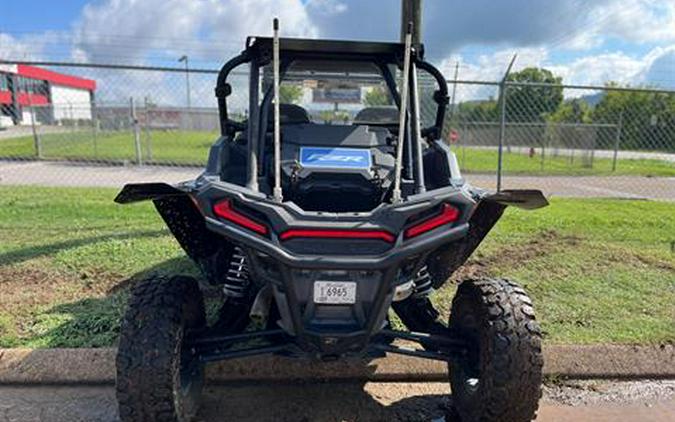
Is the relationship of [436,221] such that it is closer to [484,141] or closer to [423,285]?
[423,285]

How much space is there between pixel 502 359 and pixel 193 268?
343 centimetres

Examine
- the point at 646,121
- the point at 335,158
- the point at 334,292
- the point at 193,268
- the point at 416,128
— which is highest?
the point at 646,121

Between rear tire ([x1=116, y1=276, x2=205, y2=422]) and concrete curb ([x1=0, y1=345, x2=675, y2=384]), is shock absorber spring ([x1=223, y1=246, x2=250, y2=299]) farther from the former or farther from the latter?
concrete curb ([x1=0, y1=345, x2=675, y2=384])

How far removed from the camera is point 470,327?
118 inches

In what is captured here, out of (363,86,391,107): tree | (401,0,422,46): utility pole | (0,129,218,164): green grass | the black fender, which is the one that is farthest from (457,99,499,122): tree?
the black fender

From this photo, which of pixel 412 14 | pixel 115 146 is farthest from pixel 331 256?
pixel 115 146

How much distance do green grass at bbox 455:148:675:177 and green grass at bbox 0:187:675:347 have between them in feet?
34.0

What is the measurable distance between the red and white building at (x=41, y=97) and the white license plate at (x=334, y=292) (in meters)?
14.8

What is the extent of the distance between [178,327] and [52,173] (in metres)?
13.9

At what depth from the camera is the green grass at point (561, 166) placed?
18.7 m

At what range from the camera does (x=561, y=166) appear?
2153cm

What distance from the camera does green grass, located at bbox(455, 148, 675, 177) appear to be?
61.4ft

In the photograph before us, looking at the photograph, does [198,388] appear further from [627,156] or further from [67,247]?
[627,156]

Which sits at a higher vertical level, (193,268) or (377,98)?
(377,98)
